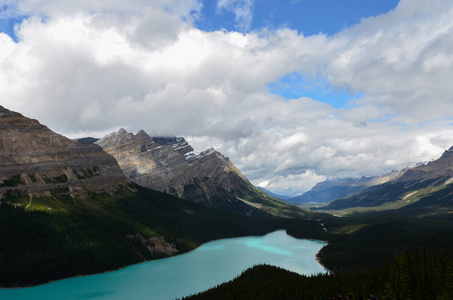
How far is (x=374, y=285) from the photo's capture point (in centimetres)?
11925

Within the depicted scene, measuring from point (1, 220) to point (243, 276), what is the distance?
435 feet

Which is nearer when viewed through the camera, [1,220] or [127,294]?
[127,294]

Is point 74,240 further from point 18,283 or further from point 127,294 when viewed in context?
point 127,294

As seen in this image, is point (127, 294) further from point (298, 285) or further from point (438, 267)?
point (438, 267)

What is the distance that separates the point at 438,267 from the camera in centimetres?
10662

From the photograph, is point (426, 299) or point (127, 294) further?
point (127, 294)

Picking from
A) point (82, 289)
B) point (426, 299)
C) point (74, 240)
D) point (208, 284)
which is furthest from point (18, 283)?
point (426, 299)

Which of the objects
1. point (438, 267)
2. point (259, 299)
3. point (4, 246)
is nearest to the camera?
point (438, 267)

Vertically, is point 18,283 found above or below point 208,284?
above

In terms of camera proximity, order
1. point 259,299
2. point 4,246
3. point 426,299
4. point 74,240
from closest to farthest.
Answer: point 426,299 < point 259,299 < point 4,246 < point 74,240

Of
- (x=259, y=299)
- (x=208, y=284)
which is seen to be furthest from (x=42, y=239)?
(x=259, y=299)

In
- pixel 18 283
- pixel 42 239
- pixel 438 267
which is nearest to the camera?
pixel 438 267

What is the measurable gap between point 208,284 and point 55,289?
70.0m

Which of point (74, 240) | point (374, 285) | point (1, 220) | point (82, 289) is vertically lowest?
point (374, 285)
